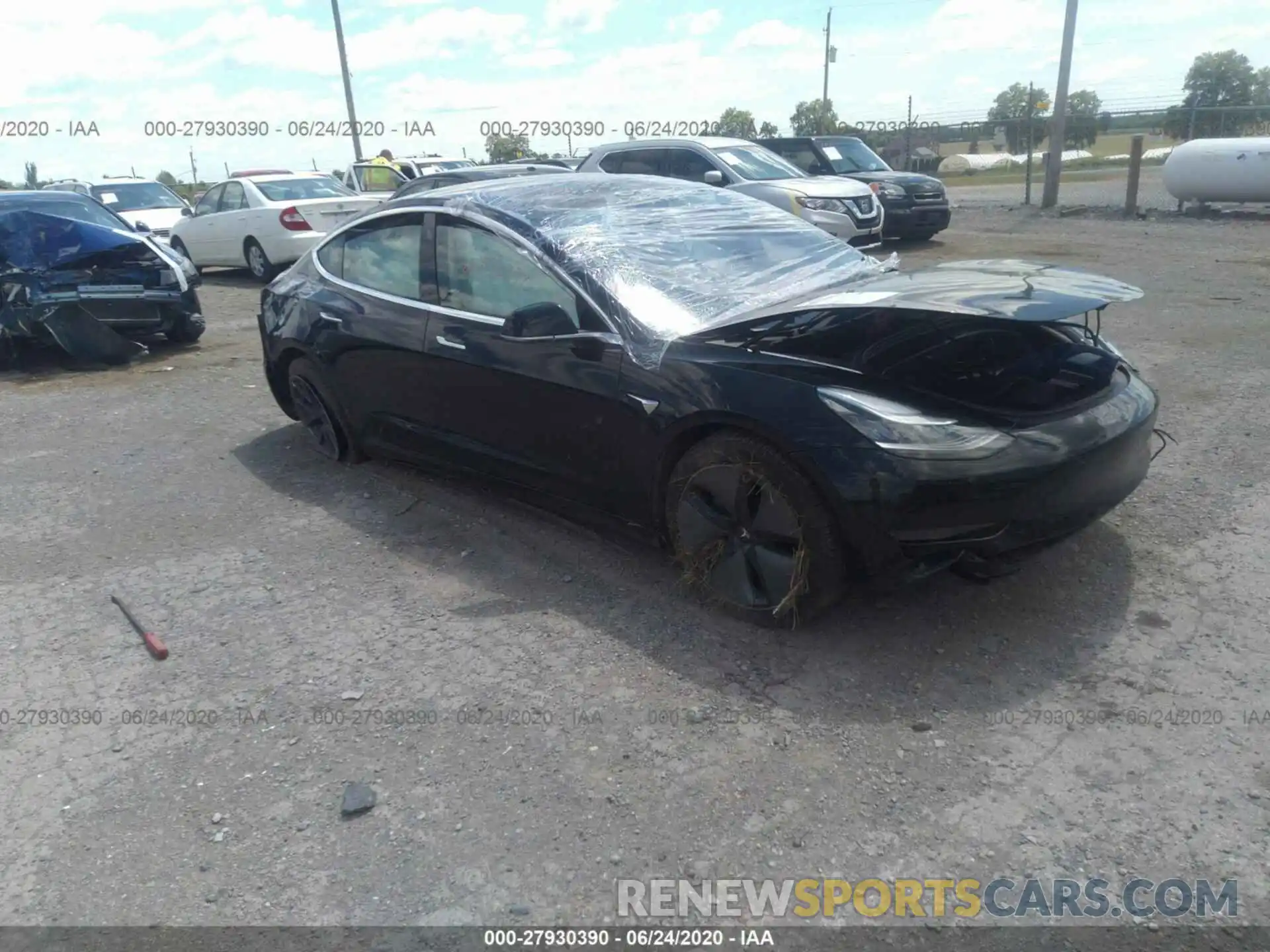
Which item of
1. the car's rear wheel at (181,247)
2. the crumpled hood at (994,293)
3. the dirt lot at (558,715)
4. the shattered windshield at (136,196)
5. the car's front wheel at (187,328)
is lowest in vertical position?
the dirt lot at (558,715)

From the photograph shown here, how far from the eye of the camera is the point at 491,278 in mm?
4535

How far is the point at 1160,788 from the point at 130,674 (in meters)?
3.51

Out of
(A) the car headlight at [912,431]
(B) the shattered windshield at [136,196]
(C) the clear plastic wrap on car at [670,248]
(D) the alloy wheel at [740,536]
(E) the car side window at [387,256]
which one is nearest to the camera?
(A) the car headlight at [912,431]

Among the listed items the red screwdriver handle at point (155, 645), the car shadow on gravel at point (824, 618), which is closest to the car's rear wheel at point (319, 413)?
the car shadow on gravel at point (824, 618)

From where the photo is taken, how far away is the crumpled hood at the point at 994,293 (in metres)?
3.30

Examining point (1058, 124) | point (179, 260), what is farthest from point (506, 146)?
point (179, 260)

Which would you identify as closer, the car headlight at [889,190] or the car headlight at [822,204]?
the car headlight at [822,204]

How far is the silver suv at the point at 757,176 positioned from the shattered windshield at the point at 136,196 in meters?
10.1

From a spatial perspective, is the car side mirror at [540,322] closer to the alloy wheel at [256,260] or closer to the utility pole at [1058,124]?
the alloy wheel at [256,260]

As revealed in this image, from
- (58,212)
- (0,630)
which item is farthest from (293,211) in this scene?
(0,630)

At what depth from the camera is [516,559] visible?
4480 mm

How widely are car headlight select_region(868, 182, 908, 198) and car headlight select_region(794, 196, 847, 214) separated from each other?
2235 mm

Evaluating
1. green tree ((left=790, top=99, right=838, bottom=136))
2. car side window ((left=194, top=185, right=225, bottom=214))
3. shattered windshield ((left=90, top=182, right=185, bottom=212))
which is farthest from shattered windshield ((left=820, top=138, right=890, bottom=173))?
green tree ((left=790, top=99, right=838, bottom=136))

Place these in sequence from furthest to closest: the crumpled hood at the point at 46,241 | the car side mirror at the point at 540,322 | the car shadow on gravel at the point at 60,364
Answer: the car shadow on gravel at the point at 60,364, the crumpled hood at the point at 46,241, the car side mirror at the point at 540,322
